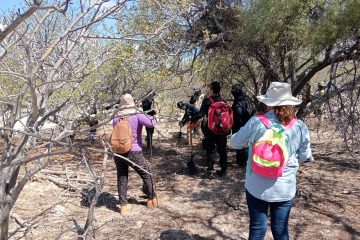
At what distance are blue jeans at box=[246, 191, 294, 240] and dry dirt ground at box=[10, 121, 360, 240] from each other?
3.45ft

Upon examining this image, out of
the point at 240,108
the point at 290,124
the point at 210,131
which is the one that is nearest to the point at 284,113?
the point at 290,124

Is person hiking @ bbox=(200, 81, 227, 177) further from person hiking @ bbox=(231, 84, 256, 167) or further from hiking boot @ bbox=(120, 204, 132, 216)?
hiking boot @ bbox=(120, 204, 132, 216)

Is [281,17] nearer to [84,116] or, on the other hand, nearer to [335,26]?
[335,26]

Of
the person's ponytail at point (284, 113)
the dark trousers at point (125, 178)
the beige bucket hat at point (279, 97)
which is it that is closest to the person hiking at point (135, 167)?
the dark trousers at point (125, 178)

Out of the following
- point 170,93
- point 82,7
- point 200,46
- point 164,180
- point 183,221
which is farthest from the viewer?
point 170,93

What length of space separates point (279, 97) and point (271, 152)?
44cm

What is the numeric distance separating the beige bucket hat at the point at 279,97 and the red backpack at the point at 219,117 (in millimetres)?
2529

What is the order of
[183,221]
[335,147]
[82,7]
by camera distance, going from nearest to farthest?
[82,7] → [183,221] → [335,147]

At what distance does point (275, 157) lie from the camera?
9.34 feet

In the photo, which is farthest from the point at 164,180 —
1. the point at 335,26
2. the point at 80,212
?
the point at 335,26

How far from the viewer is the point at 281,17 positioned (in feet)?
16.3

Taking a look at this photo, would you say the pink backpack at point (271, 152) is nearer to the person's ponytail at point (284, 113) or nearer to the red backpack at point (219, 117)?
the person's ponytail at point (284, 113)

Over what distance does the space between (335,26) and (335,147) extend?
5.32 m

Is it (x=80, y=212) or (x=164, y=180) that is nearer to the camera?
(x=80, y=212)
